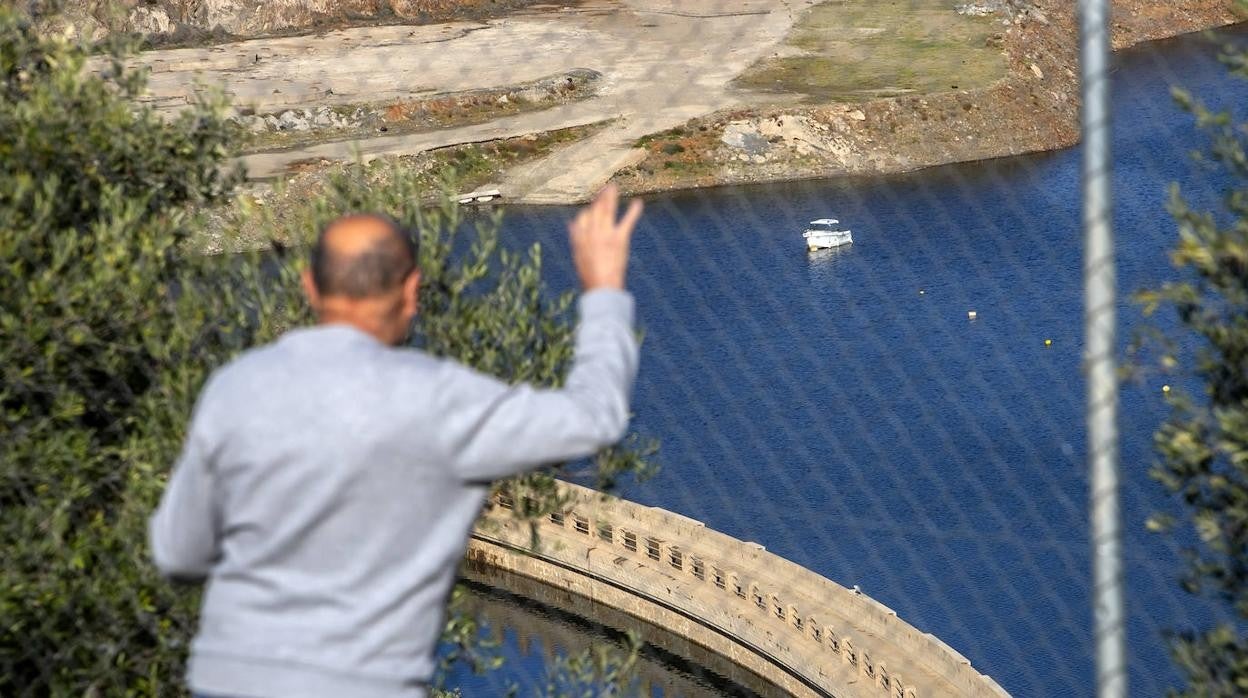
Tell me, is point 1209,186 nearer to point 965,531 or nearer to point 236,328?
point 965,531

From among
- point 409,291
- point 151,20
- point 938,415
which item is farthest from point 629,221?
point 151,20

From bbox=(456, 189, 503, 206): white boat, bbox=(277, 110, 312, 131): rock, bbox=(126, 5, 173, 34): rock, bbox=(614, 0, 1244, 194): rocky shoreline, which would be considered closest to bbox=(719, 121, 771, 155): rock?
bbox=(614, 0, 1244, 194): rocky shoreline

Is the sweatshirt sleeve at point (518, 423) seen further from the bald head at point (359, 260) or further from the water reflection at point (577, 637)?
the water reflection at point (577, 637)

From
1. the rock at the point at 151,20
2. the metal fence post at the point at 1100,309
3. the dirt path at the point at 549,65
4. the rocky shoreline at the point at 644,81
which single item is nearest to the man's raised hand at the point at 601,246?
the metal fence post at the point at 1100,309

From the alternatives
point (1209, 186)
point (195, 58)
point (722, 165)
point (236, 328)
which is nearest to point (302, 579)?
point (236, 328)

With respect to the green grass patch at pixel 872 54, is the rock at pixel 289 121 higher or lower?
higher

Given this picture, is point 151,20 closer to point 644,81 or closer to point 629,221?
point 644,81

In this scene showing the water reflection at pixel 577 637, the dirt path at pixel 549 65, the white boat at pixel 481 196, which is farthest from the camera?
the dirt path at pixel 549 65
